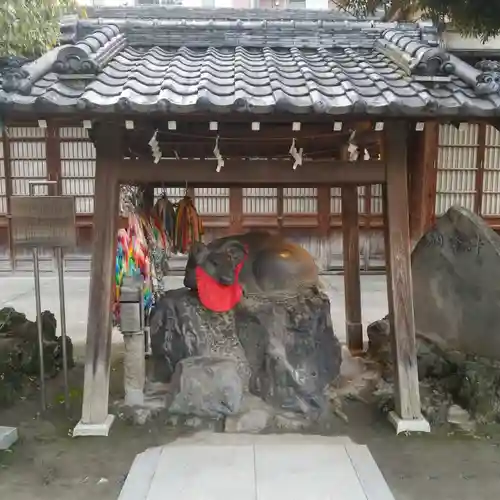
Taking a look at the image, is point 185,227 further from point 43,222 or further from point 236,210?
point 236,210

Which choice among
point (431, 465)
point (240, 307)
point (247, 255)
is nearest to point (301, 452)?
point (431, 465)

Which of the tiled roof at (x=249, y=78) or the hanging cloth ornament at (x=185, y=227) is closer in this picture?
the tiled roof at (x=249, y=78)

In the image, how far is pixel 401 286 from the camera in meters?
4.88

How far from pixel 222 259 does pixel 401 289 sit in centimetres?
157

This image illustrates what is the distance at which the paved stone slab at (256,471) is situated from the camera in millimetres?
3793

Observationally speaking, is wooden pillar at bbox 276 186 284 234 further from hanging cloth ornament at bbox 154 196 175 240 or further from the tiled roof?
the tiled roof

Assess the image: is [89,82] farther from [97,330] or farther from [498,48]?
[498,48]

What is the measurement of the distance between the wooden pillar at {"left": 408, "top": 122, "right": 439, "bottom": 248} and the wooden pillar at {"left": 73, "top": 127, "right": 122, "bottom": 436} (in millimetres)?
7719

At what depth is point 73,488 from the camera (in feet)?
13.3

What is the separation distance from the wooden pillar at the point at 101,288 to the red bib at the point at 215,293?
2.80ft

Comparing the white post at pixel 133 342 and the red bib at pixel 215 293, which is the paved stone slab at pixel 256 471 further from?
the red bib at pixel 215 293

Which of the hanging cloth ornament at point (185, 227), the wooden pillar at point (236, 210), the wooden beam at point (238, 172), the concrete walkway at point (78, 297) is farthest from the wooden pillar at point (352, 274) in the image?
the wooden pillar at point (236, 210)

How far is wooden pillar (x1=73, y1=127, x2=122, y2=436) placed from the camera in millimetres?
4762

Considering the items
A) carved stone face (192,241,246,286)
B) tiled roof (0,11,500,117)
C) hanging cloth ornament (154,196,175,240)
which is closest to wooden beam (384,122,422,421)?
tiled roof (0,11,500,117)
